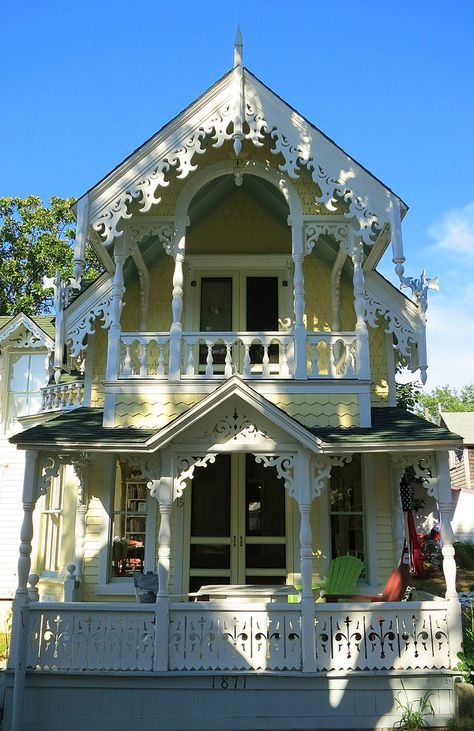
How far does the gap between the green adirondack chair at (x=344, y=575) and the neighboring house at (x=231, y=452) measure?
67cm

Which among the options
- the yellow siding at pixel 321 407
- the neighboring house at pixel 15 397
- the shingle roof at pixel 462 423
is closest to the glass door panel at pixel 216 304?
the yellow siding at pixel 321 407

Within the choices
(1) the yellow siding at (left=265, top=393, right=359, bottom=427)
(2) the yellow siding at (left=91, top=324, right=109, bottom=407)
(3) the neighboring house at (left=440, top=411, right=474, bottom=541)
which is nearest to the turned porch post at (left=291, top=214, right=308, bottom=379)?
(1) the yellow siding at (left=265, top=393, right=359, bottom=427)

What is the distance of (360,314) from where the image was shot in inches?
376

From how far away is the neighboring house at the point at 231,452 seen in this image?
7719 millimetres

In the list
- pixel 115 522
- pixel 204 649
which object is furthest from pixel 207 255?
pixel 204 649

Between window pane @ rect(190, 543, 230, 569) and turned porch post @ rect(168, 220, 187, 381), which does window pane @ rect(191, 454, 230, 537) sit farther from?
Answer: turned porch post @ rect(168, 220, 187, 381)

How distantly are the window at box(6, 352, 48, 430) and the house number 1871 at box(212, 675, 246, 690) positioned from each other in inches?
419

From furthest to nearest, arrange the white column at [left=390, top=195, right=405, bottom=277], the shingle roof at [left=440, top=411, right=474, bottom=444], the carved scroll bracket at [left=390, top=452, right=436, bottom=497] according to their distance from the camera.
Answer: the shingle roof at [left=440, top=411, right=474, bottom=444]
the white column at [left=390, top=195, right=405, bottom=277]
the carved scroll bracket at [left=390, top=452, right=436, bottom=497]

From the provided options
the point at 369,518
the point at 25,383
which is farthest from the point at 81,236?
the point at 25,383

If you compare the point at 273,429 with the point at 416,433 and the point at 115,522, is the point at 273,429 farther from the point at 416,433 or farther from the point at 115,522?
the point at 115,522

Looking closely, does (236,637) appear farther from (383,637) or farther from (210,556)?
(210,556)

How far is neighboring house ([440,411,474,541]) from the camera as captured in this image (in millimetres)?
28781

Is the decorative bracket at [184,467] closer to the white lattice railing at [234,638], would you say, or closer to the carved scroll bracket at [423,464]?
the white lattice railing at [234,638]

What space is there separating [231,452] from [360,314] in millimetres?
3023
